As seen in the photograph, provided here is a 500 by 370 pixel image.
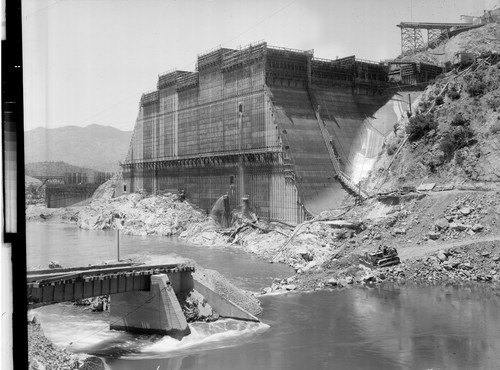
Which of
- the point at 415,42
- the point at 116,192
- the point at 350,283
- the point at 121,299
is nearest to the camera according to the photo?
the point at 121,299

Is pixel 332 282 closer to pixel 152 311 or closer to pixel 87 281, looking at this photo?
pixel 152 311

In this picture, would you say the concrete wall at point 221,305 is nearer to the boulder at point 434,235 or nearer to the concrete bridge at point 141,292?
the concrete bridge at point 141,292

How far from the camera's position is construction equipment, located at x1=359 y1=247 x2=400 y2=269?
46.0 meters

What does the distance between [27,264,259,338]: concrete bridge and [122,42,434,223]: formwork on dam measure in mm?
27063

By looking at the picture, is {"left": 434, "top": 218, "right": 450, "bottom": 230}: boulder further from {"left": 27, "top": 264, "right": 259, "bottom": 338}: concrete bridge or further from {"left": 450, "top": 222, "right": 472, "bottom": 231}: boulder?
{"left": 27, "top": 264, "right": 259, "bottom": 338}: concrete bridge

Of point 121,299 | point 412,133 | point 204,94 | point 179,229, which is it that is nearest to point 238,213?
point 179,229

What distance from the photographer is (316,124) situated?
67688 millimetres

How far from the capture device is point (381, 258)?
4622 cm

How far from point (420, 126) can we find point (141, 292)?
39063 millimetres

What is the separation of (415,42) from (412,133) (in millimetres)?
27600

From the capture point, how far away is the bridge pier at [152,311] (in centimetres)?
3219

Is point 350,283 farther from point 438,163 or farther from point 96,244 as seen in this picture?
point 96,244

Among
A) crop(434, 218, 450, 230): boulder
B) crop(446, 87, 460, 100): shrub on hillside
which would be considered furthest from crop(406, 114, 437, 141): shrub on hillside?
crop(434, 218, 450, 230): boulder

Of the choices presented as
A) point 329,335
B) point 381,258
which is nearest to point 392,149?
point 381,258
